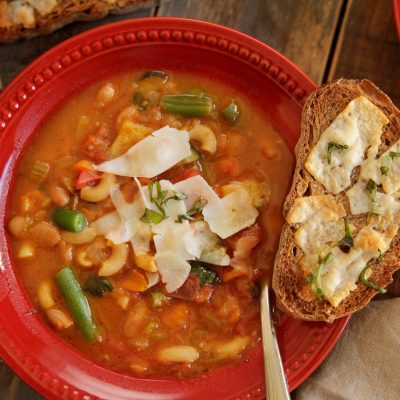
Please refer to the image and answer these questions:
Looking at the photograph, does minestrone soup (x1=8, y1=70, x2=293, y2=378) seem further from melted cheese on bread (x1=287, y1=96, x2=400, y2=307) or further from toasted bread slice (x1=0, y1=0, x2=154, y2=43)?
toasted bread slice (x1=0, y1=0, x2=154, y2=43)

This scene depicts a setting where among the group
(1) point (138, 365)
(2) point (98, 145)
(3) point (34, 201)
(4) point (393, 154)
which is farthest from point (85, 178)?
(4) point (393, 154)

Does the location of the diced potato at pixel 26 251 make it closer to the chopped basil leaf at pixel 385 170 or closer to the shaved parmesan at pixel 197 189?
the shaved parmesan at pixel 197 189

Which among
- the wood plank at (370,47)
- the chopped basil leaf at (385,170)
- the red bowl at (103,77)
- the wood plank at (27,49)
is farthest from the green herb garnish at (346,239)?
the wood plank at (27,49)

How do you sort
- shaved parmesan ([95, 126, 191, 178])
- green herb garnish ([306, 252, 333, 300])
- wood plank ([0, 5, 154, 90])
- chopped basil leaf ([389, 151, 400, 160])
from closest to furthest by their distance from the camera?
green herb garnish ([306, 252, 333, 300]) < chopped basil leaf ([389, 151, 400, 160]) < shaved parmesan ([95, 126, 191, 178]) < wood plank ([0, 5, 154, 90])

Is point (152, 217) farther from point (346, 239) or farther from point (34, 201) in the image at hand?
point (346, 239)

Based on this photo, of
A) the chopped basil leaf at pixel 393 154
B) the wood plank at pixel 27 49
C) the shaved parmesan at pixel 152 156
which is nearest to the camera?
the chopped basil leaf at pixel 393 154

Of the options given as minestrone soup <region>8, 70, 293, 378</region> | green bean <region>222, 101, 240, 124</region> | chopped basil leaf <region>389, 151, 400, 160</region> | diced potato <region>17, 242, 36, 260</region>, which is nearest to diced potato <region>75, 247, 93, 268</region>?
minestrone soup <region>8, 70, 293, 378</region>
